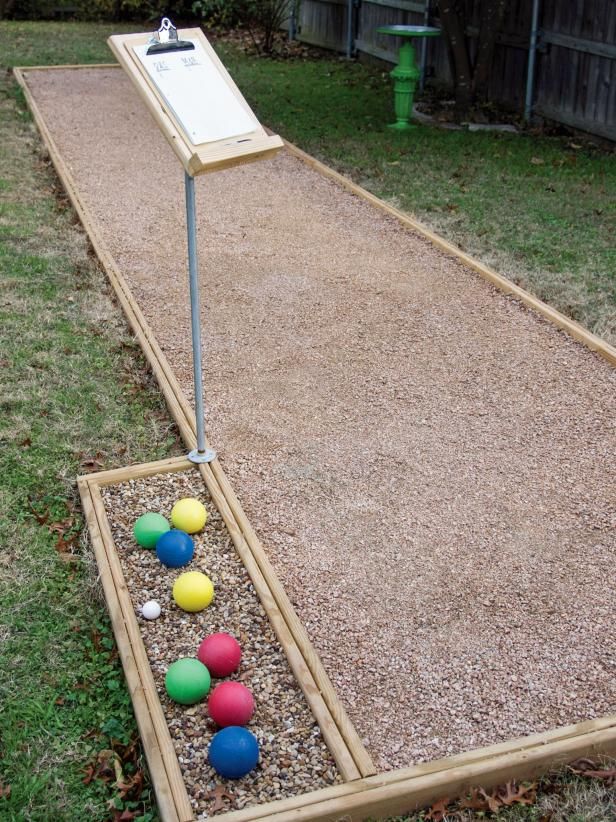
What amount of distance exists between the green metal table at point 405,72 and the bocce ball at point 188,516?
26.2 feet

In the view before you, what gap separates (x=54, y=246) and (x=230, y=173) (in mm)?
2821

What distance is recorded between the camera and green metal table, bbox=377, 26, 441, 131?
34.6 feet

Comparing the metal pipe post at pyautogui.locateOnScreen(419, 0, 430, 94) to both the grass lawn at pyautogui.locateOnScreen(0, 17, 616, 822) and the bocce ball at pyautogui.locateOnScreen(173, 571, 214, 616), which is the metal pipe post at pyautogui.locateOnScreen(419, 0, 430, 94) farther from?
the bocce ball at pyautogui.locateOnScreen(173, 571, 214, 616)

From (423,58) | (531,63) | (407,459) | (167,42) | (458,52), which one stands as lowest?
(407,459)

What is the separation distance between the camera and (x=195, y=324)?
4.08 m

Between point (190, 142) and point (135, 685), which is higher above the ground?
point (190, 142)

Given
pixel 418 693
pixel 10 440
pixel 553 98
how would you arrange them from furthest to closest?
pixel 553 98, pixel 10 440, pixel 418 693

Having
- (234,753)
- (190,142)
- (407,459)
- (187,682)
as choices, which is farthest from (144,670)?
(190,142)

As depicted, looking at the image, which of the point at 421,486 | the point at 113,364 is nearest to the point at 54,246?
the point at 113,364

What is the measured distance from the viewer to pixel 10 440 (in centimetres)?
453

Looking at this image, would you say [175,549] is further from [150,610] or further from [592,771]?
[592,771]

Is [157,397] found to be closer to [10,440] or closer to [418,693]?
[10,440]

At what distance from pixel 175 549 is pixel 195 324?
3.40 ft

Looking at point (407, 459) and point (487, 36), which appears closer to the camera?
point (407, 459)
